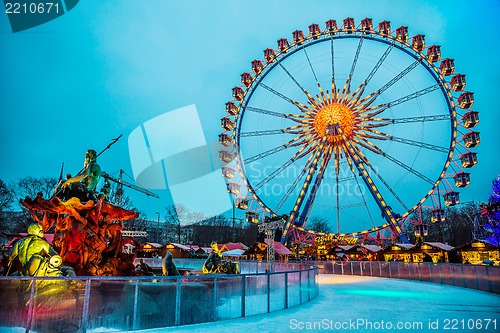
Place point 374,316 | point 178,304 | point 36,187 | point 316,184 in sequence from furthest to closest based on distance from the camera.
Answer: point 36,187 → point 316,184 → point 374,316 → point 178,304

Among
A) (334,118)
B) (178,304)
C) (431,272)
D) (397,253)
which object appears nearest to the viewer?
(178,304)

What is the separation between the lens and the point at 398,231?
28.5 metres

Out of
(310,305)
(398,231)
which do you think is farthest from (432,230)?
(310,305)

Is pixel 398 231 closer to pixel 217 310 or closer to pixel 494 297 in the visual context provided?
pixel 494 297

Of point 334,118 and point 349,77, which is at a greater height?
point 349,77

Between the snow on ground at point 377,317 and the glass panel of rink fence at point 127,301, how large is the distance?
305mm

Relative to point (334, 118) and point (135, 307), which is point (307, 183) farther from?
point (135, 307)

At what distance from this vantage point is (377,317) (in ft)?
27.5

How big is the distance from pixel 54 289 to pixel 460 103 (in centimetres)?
2732

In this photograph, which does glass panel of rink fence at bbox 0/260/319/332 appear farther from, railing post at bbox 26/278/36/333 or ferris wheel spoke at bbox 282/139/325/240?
ferris wheel spoke at bbox 282/139/325/240

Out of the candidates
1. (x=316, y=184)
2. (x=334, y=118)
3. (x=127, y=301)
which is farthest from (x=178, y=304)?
(x=316, y=184)

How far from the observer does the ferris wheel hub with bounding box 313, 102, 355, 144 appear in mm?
27891

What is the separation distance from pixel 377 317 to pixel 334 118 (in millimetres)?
21187

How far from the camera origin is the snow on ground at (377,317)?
711cm
